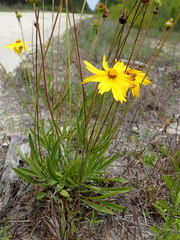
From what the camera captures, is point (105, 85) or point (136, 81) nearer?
point (105, 85)

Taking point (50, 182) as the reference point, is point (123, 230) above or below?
below

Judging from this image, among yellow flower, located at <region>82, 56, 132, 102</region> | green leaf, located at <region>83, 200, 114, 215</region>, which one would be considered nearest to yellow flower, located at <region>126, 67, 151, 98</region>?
yellow flower, located at <region>82, 56, 132, 102</region>

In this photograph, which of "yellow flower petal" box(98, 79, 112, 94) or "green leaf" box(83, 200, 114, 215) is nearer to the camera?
"yellow flower petal" box(98, 79, 112, 94)

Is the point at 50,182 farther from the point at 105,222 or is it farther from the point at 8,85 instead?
the point at 8,85

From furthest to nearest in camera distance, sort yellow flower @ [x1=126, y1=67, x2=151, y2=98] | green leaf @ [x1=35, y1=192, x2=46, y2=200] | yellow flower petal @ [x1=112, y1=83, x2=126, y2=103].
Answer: green leaf @ [x1=35, y1=192, x2=46, y2=200] → yellow flower @ [x1=126, y1=67, x2=151, y2=98] → yellow flower petal @ [x1=112, y1=83, x2=126, y2=103]

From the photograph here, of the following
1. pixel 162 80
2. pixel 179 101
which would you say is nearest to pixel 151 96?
pixel 179 101

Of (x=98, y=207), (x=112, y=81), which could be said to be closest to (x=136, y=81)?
(x=112, y=81)

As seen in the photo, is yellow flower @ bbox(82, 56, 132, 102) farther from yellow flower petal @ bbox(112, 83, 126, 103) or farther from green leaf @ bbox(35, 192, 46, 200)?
green leaf @ bbox(35, 192, 46, 200)

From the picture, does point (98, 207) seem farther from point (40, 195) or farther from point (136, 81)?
point (136, 81)

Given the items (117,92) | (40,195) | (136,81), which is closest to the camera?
(117,92)

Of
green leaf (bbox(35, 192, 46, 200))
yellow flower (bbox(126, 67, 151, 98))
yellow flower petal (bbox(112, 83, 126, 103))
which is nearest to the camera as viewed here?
yellow flower petal (bbox(112, 83, 126, 103))

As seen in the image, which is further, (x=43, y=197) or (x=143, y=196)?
(x=143, y=196)
